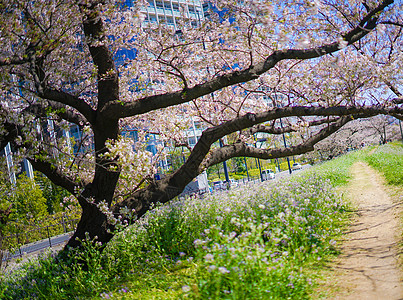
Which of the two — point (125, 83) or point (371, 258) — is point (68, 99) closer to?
point (125, 83)

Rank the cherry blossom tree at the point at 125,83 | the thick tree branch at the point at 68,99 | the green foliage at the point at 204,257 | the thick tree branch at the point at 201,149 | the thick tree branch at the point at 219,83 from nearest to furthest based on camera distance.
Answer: the green foliage at the point at 204,257 → the cherry blossom tree at the point at 125,83 → the thick tree branch at the point at 68,99 → the thick tree branch at the point at 219,83 → the thick tree branch at the point at 201,149

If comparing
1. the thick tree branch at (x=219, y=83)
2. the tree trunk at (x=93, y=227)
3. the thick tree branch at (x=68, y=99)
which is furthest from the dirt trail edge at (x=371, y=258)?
the thick tree branch at (x=68, y=99)

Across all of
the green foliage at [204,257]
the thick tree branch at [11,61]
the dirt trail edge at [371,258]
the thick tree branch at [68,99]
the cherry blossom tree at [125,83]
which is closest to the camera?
the green foliage at [204,257]

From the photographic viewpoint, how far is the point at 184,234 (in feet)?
20.0

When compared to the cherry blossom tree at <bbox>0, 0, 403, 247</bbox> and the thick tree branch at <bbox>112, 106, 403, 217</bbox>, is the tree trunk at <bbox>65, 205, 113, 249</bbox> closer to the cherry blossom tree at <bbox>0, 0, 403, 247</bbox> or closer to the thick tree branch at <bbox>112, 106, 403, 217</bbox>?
the cherry blossom tree at <bbox>0, 0, 403, 247</bbox>

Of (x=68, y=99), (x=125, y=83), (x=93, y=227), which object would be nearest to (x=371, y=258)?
(x=93, y=227)

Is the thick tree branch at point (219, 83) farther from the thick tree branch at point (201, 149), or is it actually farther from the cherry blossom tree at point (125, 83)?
the thick tree branch at point (201, 149)

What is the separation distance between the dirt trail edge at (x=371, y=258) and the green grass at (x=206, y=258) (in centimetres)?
31

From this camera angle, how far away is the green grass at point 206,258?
10.5 ft

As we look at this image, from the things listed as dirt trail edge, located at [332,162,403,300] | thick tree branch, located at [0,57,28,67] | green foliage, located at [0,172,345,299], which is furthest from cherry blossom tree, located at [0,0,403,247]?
dirt trail edge, located at [332,162,403,300]

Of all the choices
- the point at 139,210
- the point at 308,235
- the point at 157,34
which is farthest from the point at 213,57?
the point at 308,235

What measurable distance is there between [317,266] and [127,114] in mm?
3863

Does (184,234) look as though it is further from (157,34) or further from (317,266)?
(157,34)

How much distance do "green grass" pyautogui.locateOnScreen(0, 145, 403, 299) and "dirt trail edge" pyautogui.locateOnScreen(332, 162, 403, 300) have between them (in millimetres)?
307
